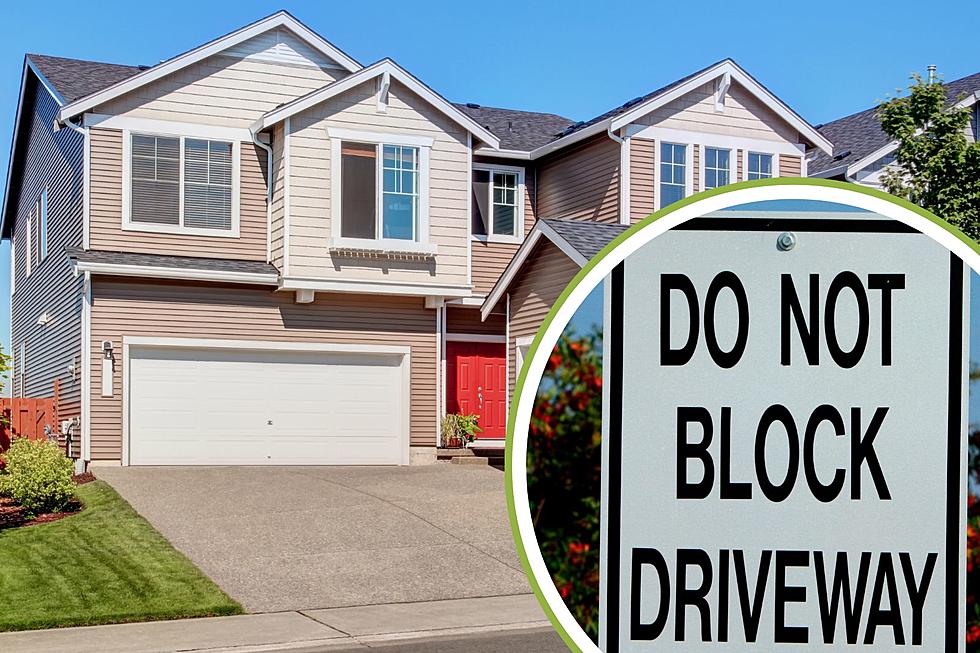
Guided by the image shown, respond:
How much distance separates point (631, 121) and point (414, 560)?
1210 cm

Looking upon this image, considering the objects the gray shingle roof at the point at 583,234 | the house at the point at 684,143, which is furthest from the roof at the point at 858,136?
the gray shingle roof at the point at 583,234

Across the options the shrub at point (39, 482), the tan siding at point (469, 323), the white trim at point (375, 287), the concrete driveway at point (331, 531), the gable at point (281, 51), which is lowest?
the concrete driveway at point (331, 531)

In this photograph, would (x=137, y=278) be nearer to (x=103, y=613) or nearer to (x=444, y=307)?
(x=444, y=307)

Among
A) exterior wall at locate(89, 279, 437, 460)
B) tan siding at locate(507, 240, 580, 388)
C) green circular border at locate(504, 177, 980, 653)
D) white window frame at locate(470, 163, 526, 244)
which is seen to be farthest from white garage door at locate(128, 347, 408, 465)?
green circular border at locate(504, 177, 980, 653)

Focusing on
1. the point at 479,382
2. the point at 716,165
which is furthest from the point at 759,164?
the point at 479,382

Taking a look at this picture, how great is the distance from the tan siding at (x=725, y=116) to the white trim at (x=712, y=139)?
3.4 inches

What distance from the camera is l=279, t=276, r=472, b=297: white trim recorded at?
22723mm

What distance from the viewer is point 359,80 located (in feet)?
75.5

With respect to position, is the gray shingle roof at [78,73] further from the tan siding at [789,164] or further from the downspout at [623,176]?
the tan siding at [789,164]

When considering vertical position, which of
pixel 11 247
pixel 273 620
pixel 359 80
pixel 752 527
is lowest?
pixel 273 620

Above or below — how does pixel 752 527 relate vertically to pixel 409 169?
below

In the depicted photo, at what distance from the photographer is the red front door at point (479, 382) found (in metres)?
25.6

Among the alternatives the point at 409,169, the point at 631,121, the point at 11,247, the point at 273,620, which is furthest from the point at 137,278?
the point at 11,247

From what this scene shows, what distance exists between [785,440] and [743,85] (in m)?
24.1
